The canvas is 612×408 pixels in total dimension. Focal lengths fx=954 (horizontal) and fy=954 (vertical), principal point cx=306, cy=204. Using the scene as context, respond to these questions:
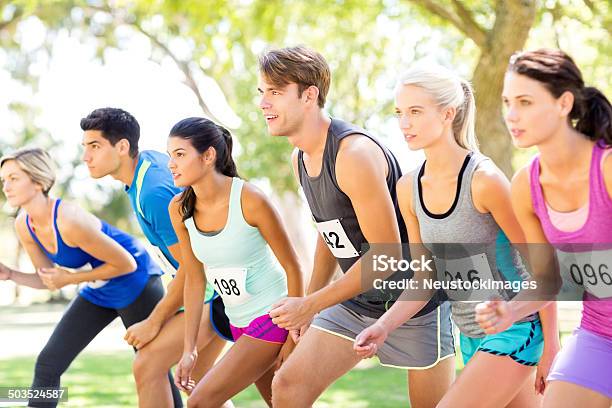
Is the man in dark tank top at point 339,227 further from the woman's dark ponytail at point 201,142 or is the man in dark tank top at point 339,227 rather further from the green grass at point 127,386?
the green grass at point 127,386

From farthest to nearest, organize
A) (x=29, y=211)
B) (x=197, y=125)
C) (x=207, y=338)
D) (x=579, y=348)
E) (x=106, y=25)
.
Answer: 1. (x=106, y=25)
2. (x=29, y=211)
3. (x=207, y=338)
4. (x=197, y=125)
5. (x=579, y=348)

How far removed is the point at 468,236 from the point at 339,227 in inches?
26.2

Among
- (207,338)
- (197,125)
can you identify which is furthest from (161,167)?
(207,338)

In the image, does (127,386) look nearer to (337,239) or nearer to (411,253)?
(337,239)

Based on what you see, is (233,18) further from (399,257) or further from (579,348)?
(579,348)

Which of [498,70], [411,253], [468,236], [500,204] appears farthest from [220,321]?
[498,70]

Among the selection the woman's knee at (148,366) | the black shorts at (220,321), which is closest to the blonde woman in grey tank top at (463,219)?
the black shorts at (220,321)

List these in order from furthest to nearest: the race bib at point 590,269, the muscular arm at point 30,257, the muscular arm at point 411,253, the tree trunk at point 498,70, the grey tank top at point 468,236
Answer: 1. the tree trunk at point 498,70
2. the muscular arm at point 30,257
3. the muscular arm at point 411,253
4. the grey tank top at point 468,236
5. the race bib at point 590,269

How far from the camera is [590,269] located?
342cm

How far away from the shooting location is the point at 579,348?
3.37m

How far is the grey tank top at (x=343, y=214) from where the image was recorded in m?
4.24

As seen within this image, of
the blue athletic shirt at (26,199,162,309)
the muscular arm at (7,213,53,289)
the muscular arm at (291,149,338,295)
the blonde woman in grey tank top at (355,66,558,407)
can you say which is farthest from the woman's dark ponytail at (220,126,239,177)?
the muscular arm at (7,213,53,289)

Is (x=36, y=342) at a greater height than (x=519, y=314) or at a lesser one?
lesser

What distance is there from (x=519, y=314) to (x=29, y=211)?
3521 millimetres
